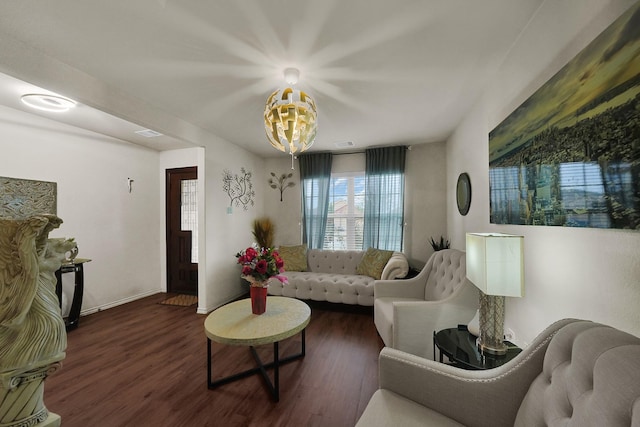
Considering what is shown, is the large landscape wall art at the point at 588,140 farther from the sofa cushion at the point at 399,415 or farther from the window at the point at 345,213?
the window at the point at 345,213

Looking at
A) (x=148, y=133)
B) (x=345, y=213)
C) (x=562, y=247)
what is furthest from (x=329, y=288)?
(x=148, y=133)

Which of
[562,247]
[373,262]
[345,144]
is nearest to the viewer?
[562,247]

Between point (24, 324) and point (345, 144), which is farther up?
point (345, 144)

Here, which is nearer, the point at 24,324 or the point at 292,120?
the point at 24,324

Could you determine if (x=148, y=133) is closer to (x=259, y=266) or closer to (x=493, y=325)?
(x=259, y=266)

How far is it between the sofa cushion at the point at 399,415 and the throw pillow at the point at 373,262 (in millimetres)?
2460

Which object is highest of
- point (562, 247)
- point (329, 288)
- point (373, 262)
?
point (562, 247)

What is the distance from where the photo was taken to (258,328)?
5.94ft

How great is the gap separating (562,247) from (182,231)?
4871 millimetres

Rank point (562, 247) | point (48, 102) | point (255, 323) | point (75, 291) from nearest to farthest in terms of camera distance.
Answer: point (562, 247) < point (255, 323) < point (48, 102) < point (75, 291)

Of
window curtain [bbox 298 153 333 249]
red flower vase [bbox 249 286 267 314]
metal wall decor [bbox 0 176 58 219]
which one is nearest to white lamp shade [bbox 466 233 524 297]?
red flower vase [bbox 249 286 267 314]

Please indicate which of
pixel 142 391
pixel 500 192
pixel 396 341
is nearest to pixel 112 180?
pixel 142 391

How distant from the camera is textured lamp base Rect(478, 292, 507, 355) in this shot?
1.40 meters

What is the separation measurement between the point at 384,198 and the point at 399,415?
3.33 meters
